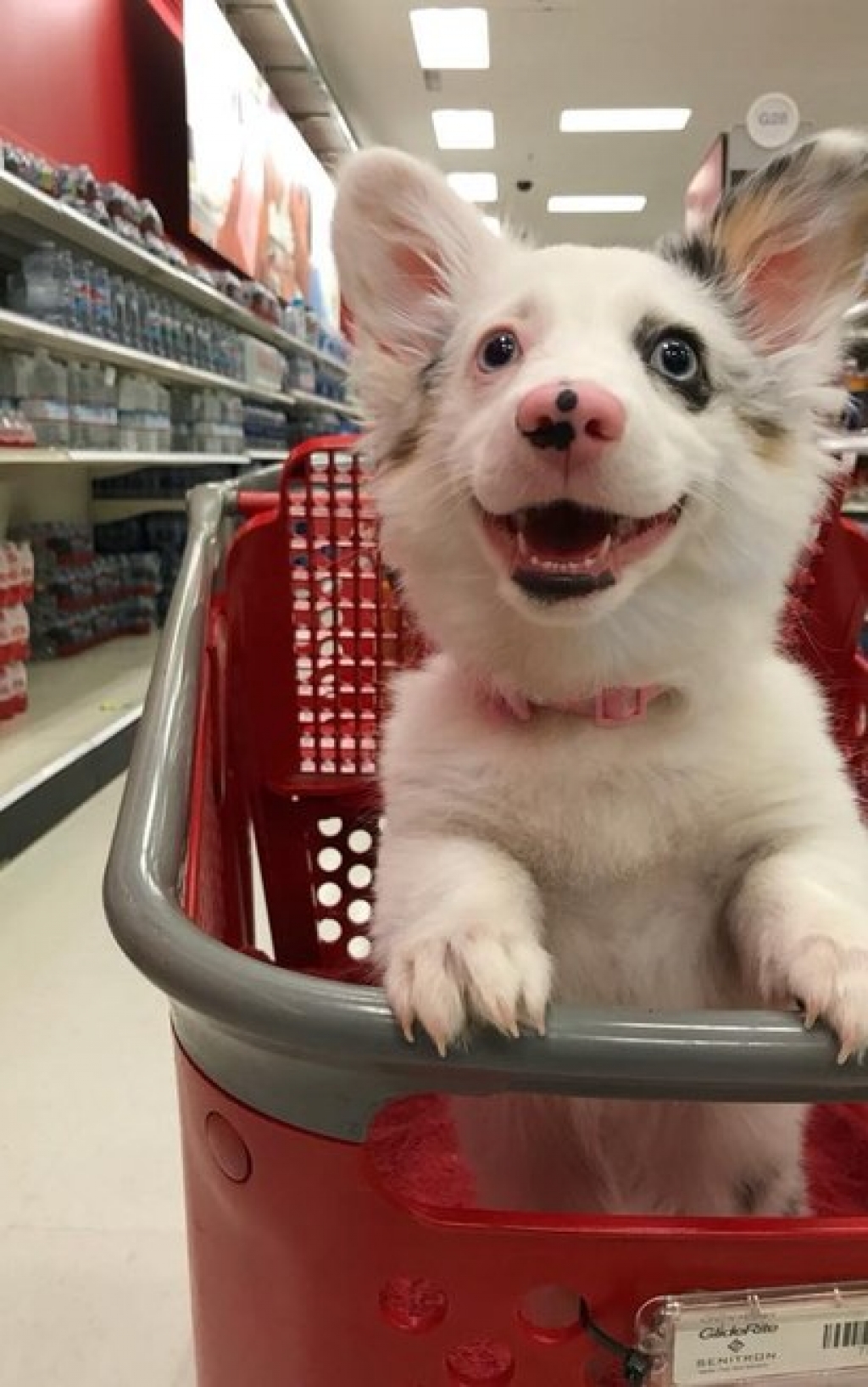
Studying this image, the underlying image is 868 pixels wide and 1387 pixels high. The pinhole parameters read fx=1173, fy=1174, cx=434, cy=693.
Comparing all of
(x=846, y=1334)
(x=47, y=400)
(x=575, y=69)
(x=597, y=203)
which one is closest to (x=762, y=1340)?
(x=846, y=1334)

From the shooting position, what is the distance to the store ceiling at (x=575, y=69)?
25.5 ft

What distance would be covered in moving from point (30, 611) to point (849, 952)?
440 cm

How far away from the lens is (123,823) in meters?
0.75

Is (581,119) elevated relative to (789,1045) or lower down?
elevated

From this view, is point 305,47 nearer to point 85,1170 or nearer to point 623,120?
point 623,120

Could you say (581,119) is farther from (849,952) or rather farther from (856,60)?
(849,952)

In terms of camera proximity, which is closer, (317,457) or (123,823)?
(123,823)

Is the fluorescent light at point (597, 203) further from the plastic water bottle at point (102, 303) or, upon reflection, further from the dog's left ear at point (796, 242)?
the dog's left ear at point (796, 242)

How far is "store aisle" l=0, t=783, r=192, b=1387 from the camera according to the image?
1.41 meters

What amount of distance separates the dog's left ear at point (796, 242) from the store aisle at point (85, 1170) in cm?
134

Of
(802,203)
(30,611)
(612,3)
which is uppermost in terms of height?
(612,3)

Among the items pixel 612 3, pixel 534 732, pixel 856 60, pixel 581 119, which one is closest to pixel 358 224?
pixel 534 732

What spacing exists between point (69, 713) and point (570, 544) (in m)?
3.18

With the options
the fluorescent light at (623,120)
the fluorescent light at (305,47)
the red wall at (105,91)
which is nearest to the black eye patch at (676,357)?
the red wall at (105,91)
